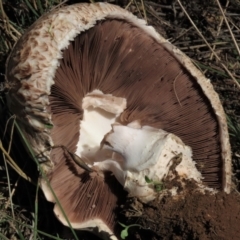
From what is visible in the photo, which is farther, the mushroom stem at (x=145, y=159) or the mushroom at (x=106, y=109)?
the mushroom stem at (x=145, y=159)

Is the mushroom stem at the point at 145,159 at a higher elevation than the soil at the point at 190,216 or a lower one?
higher

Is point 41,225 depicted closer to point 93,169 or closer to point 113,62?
point 93,169

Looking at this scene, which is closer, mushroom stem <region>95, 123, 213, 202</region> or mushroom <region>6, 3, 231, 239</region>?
mushroom <region>6, 3, 231, 239</region>

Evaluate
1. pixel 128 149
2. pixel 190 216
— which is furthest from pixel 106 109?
pixel 190 216

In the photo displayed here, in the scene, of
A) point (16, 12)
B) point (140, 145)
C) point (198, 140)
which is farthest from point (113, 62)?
point (16, 12)

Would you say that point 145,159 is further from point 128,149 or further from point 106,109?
point 106,109
